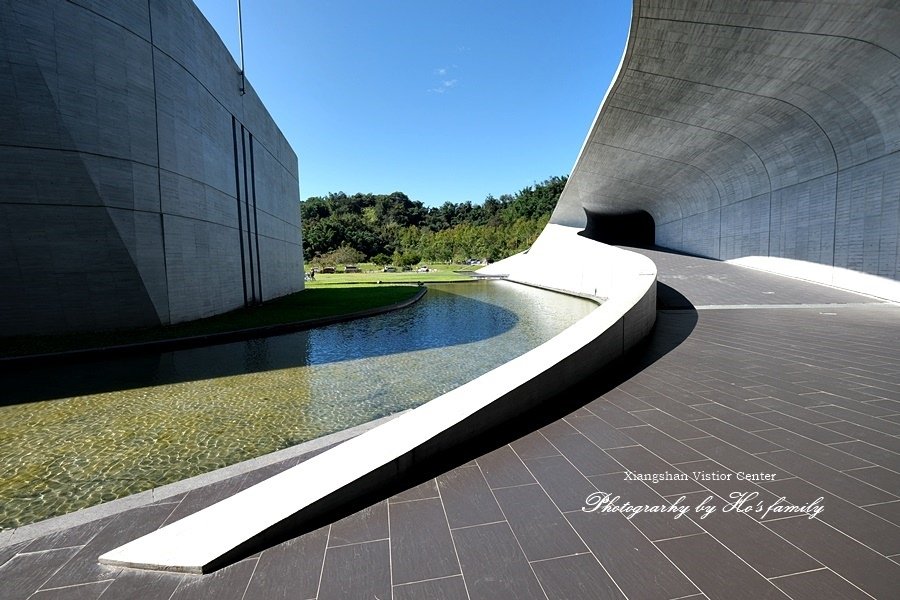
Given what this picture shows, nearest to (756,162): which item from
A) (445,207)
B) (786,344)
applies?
(786,344)

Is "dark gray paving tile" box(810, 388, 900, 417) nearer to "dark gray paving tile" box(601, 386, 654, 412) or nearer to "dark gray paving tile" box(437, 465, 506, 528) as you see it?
"dark gray paving tile" box(601, 386, 654, 412)

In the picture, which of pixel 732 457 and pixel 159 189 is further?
pixel 159 189

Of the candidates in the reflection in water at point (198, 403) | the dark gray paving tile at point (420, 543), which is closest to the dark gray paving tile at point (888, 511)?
the dark gray paving tile at point (420, 543)

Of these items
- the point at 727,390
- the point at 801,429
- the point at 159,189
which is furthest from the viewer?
the point at 159,189


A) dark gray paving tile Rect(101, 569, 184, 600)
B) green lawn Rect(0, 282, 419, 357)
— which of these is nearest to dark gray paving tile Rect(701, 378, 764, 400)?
dark gray paving tile Rect(101, 569, 184, 600)

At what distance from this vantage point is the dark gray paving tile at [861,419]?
3.11 meters

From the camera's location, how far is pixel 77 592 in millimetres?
1858

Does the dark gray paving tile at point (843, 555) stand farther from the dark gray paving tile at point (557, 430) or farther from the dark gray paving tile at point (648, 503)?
the dark gray paving tile at point (557, 430)

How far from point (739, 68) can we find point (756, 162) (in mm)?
5649

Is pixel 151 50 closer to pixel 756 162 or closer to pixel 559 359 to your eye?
pixel 559 359

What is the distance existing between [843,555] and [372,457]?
2391 millimetres

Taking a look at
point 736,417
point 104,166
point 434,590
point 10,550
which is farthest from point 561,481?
point 104,166

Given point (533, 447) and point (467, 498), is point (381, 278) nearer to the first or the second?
point (533, 447)

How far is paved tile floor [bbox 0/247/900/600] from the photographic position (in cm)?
172
